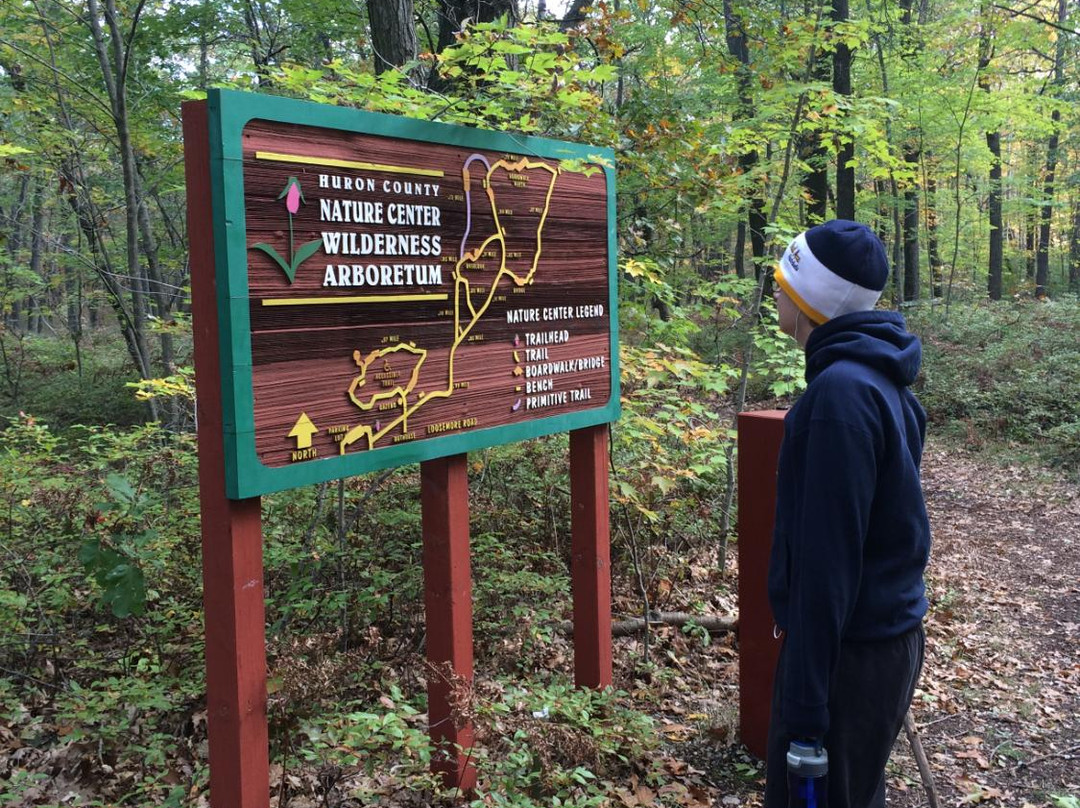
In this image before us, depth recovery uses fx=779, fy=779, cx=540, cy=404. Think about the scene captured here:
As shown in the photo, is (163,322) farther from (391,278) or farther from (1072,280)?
(1072,280)

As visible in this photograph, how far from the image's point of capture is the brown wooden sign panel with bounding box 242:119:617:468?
2482mm

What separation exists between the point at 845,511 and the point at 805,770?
693 mm

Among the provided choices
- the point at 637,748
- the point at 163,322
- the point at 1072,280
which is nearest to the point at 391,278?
the point at 637,748

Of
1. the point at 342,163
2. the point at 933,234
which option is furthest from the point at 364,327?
the point at 933,234

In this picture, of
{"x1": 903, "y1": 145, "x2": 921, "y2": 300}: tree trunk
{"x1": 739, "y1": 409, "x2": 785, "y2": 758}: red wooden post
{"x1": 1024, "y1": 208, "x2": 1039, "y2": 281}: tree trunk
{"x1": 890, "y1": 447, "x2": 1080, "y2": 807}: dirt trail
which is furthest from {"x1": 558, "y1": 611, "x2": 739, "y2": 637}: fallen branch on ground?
{"x1": 1024, "y1": 208, "x2": 1039, "y2": 281}: tree trunk

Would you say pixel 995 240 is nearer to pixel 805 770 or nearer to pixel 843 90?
pixel 843 90

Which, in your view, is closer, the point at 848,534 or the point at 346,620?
the point at 848,534

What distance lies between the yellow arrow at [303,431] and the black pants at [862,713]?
168 cm

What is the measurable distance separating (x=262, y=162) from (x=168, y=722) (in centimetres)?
282

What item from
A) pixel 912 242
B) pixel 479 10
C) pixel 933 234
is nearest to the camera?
pixel 479 10

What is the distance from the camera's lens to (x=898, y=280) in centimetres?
2067

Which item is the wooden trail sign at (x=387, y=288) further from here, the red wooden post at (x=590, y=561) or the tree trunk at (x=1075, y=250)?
the tree trunk at (x=1075, y=250)

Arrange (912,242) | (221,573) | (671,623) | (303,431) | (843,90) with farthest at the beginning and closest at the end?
(912,242)
(843,90)
(671,623)
(303,431)
(221,573)

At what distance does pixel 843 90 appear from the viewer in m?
14.2
